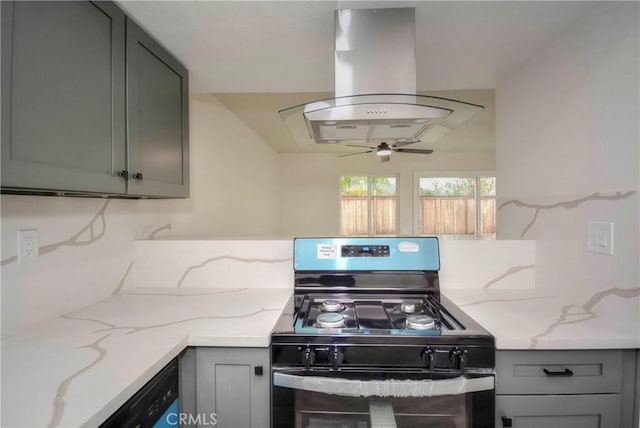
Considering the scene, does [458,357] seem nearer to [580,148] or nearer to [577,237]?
[577,237]

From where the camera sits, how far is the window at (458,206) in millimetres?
5652

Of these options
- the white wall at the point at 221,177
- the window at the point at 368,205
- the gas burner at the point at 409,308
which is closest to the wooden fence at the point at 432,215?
the window at the point at 368,205

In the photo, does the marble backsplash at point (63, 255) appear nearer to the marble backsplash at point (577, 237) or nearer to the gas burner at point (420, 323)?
the gas burner at point (420, 323)

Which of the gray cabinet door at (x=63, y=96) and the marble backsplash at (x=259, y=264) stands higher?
the gray cabinet door at (x=63, y=96)

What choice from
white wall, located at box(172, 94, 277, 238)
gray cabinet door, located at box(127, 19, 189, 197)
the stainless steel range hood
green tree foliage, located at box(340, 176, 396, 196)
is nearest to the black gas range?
the stainless steel range hood

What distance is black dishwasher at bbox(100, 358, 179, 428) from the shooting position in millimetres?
685

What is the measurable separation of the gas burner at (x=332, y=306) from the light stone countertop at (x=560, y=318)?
485 millimetres

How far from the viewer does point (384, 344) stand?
3.08 ft

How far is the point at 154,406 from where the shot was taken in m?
0.79

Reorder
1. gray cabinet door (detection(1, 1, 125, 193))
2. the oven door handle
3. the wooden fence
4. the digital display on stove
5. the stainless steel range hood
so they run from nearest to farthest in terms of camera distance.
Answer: gray cabinet door (detection(1, 1, 125, 193)) → the oven door handle → the stainless steel range hood → the digital display on stove → the wooden fence

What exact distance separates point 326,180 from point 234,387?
192 inches

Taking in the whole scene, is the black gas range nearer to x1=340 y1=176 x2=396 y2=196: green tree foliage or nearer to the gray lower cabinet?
the gray lower cabinet

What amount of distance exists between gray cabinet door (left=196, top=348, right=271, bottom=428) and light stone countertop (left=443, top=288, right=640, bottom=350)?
29.1 inches

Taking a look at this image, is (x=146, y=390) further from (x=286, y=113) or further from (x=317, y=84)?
(x=317, y=84)
